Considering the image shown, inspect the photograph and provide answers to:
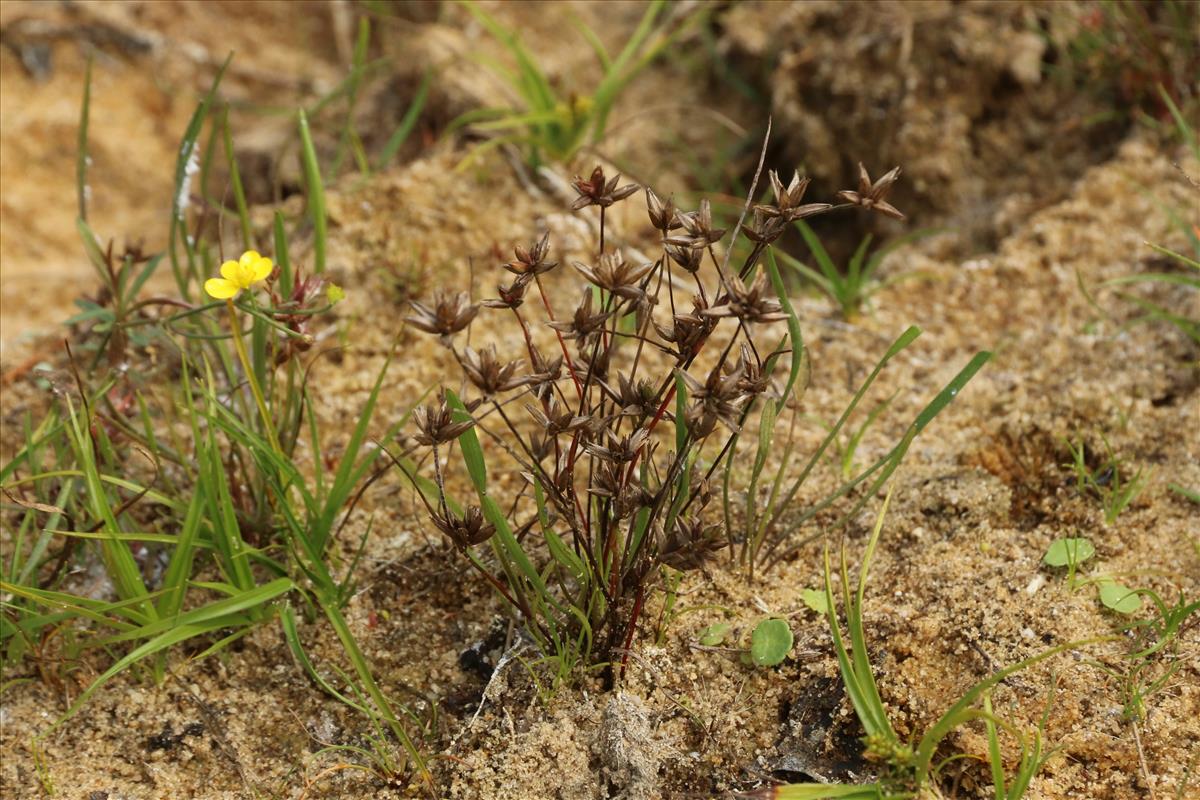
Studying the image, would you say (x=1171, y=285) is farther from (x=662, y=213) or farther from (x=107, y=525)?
(x=107, y=525)

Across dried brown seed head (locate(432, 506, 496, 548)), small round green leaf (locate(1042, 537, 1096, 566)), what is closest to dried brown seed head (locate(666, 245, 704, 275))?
dried brown seed head (locate(432, 506, 496, 548))

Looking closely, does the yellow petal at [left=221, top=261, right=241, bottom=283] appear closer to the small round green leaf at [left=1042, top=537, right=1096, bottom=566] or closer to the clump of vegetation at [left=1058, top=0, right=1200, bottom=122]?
the small round green leaf at [left=1042, top=537, right=1096, bottom=566]

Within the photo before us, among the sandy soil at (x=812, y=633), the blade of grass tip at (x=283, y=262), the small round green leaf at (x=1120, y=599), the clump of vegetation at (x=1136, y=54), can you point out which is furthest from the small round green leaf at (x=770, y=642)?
the clump of vegetation at (x=1136, y=54)

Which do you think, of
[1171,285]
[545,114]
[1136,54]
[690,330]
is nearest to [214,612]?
[690,330]

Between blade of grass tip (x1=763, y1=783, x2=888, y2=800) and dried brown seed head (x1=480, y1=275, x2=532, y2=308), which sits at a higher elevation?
Result: dried brown seed head (x1=480, y1=275, x2=532, y2=308)

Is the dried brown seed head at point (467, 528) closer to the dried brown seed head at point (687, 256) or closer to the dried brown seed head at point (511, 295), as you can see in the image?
the dried brown seed head at point (511, 295)
